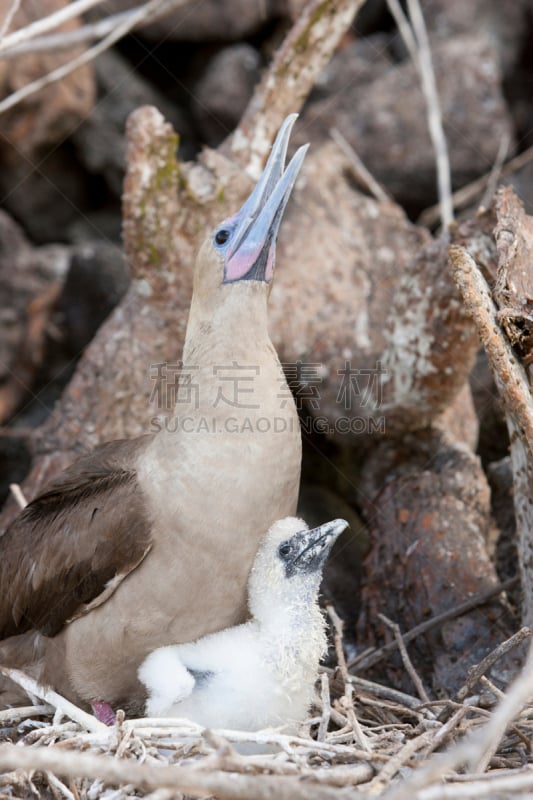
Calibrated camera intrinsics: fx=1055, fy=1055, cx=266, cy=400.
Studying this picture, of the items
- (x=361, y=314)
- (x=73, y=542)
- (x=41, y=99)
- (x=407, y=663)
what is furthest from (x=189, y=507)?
(x=41, y=99)

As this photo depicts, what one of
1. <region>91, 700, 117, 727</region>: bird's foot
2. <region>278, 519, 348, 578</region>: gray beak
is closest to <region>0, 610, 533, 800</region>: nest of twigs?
<region>91, 700, 117, 727</region>: bird's foot

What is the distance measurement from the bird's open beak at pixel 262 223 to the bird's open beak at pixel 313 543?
86cm

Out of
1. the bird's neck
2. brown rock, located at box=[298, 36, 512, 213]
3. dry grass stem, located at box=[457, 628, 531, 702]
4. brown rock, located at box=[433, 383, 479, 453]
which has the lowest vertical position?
dry grass stem, located at box=[457, 628, 531, 702]

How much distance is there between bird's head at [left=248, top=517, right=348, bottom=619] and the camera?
337 cm

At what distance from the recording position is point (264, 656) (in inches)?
131

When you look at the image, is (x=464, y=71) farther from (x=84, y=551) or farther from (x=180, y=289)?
(x=84, y=551)

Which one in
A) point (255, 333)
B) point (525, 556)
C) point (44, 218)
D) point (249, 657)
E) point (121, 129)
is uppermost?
point (121, 129)

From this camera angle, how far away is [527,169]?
20.9 ft

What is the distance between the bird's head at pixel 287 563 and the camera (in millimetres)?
3365

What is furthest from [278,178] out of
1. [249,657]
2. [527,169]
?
[527,169]

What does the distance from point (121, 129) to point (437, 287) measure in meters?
2.90

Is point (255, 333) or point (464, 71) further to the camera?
point (464, 71)

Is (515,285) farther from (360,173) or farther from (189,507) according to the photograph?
(360,173)

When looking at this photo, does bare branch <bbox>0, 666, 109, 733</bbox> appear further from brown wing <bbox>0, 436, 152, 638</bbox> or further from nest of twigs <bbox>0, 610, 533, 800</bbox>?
brown wing <bbox>0, 436, 152, 638</bbox>
